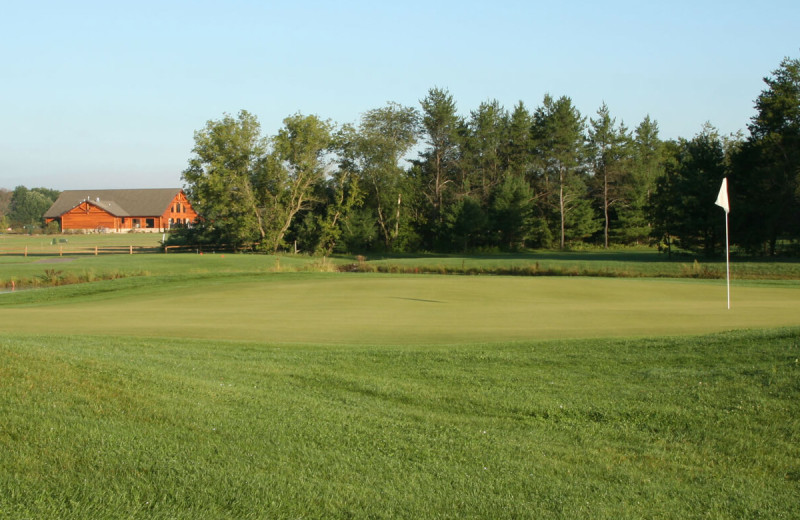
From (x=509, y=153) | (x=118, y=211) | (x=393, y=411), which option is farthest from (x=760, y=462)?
(x=118, y=211)

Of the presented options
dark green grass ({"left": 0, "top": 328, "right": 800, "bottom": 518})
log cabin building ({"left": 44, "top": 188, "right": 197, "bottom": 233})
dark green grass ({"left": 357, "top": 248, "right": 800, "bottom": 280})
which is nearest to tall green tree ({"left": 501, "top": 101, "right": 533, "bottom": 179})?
dark green grass ({"left": 357, "top": 248, "right": 800, "bottom": 280})

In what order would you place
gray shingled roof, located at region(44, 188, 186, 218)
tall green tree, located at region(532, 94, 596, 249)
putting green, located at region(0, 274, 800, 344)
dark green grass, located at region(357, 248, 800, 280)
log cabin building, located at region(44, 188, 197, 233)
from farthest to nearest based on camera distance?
gray shingled roof, located at region(44, 188, 186, 218)
log cabin building, located at region(44, 188, 197, 233)
tall green tree, located at region(532, 94, 596, 249)
dark green grass, located at region(357, 248, 800, 280)
putting green, located at region(0, 274, 800, 344)

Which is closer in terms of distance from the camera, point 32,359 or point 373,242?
point 32,359

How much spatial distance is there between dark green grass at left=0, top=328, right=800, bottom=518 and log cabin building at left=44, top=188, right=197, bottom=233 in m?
113

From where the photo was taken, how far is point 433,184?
Result: 249ft

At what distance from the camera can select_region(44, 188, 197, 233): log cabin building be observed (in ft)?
384

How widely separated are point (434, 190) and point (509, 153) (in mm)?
9560

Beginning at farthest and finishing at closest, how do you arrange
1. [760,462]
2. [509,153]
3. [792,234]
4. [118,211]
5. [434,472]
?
1. [118,211]
2. [509,153]
3. [792,234]
4. [760,462]
5. [434,472]

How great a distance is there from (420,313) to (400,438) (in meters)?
12.7

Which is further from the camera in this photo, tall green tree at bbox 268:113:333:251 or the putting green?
tall green tree at bbox 268:113:333:251

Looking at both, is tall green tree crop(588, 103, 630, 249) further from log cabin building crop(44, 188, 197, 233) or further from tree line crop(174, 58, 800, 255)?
log cabin building crop(44, 188, 197, 233)

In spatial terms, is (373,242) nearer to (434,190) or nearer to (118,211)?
(434,190)

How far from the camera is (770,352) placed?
9.78m

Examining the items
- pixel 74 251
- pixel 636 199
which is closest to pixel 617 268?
pixel 636 199
